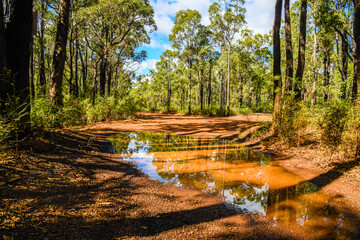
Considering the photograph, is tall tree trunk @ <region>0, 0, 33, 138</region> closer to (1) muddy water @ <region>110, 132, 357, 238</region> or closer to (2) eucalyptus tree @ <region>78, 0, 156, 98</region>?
(1) muddy water @ <region>110, 132, 357, 238</region>

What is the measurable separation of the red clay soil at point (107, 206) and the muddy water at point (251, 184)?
17 cm

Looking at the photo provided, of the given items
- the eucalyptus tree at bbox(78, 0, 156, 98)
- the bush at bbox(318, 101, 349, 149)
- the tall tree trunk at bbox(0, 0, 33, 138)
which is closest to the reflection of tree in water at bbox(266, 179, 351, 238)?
the bush at bbox(318, 101, 349, 149)

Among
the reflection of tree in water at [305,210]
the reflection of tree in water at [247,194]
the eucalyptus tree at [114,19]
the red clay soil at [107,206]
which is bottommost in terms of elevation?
the reflection of tree in water at [247,194]

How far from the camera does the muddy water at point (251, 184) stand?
2.57 meters

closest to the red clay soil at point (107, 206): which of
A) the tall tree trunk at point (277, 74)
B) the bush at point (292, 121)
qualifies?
the bush at point (292, 121)

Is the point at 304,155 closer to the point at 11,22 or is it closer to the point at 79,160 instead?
the point at 79,160

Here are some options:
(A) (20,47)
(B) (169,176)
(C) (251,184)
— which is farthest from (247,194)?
(A) (20,47)

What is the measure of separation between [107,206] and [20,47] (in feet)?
11.0

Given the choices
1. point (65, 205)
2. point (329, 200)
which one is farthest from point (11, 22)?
point (329, 200)

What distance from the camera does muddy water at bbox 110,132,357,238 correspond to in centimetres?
257

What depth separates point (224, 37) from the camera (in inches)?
861

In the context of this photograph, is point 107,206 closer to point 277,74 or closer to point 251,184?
point 251,184

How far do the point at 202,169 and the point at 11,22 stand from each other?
15.9 feet

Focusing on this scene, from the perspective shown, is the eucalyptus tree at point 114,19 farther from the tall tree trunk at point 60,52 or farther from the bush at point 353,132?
the bush at point 353,132
